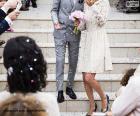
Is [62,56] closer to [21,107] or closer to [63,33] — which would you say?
[63,33]

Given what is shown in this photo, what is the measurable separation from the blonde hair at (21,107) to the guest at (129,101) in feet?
2.76

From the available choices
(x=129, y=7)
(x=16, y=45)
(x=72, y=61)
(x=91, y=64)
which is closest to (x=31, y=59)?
(x=16, y=45)

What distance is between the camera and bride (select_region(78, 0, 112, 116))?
5.97m

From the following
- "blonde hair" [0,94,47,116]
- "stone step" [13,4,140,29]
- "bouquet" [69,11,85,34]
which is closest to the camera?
"blonde hair" [0,94,47,116]

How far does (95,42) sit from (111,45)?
1.69 m

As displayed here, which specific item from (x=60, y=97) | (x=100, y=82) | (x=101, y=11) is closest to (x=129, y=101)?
(x=101, y=11)

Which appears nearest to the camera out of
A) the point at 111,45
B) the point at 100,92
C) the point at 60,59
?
the point at 100,92

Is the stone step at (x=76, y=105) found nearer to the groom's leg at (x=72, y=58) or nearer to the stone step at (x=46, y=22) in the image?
the groom's leg at (x=72, y=58)

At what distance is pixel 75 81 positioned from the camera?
6.98 metres

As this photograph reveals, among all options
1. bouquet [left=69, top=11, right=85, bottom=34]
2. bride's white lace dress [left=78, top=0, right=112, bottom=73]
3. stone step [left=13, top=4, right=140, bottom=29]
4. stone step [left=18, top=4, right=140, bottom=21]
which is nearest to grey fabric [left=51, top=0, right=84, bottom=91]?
bouquet [left=69, top=11, right=85, bottom=34]

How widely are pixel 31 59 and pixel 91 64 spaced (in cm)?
352

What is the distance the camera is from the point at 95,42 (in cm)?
611

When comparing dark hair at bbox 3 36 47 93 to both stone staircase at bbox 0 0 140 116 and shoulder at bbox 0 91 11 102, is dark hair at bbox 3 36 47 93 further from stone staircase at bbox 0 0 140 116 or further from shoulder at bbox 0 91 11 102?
stone staircase at bbox 0 0 140 116

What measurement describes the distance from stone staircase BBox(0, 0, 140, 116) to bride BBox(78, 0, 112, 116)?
Result: 1.90 ft
